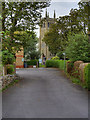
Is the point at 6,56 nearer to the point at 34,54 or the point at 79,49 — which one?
the point at 79,49

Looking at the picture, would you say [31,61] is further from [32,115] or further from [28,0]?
[32,115]

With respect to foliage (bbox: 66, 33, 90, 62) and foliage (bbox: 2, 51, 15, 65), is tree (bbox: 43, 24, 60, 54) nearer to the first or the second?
foliage (bbox: 66, 33, 90, 62)

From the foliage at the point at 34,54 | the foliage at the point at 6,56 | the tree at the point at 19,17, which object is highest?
the tree at the point at 19,17

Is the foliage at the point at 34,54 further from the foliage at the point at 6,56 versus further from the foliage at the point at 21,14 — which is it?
the foliage at the point at 21,14

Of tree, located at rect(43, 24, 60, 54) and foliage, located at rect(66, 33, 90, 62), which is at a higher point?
tree, located at rect(43, 24, 60, 54)

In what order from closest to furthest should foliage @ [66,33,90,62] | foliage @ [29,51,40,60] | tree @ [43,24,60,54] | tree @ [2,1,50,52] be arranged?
1. tree @ [2,1,50,52]
2. foliage @ [66,33,90,62]
3. tree @ [43,24,60,54]
4. foliage @ [29,51,40,60]

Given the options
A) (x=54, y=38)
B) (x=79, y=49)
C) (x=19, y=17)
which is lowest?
(x=79, y=49)

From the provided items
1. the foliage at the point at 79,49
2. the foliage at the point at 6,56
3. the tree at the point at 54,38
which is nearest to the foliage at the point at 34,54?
the tree at the point at 54,38

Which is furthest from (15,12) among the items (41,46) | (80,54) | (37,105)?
(41,46)

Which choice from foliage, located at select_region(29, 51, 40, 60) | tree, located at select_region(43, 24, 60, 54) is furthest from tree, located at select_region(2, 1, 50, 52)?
foliage, located at select_region(29, 51, 40, 60)

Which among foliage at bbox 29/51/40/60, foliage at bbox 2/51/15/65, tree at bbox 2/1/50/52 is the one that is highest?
tree at bbox 2/1/50/52

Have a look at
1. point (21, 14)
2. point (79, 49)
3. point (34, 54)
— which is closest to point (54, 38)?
point (34, 54)

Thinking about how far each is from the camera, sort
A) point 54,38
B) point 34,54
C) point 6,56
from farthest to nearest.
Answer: point 34,54
point 54,38
point 6,56

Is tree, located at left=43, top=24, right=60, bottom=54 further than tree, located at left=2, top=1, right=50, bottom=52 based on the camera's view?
Yes
